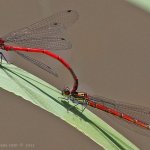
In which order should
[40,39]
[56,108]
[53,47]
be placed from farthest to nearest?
[53,47], [40,39], [56,108]

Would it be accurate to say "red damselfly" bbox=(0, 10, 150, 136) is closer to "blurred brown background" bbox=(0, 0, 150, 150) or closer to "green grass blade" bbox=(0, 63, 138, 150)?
"green grass blade" bbox=(0, 63, 138, 150)

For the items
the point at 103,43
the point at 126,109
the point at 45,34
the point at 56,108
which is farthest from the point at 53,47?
the point at 103,43

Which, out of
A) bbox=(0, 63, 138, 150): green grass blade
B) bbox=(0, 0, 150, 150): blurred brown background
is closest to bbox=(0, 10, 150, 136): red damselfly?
bbox=(0, 63, 138, 150): green grass blade

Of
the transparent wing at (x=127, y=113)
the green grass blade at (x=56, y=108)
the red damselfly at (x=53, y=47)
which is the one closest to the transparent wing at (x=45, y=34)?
the red damselfly at (x=53, y=47)

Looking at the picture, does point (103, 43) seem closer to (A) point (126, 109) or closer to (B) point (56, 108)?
(A) point (126, 109)

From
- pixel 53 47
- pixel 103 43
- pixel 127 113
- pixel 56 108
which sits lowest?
pixel 56 108

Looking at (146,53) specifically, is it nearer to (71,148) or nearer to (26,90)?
(71,148)

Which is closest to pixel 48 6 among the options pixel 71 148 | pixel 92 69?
pixel 92 69
